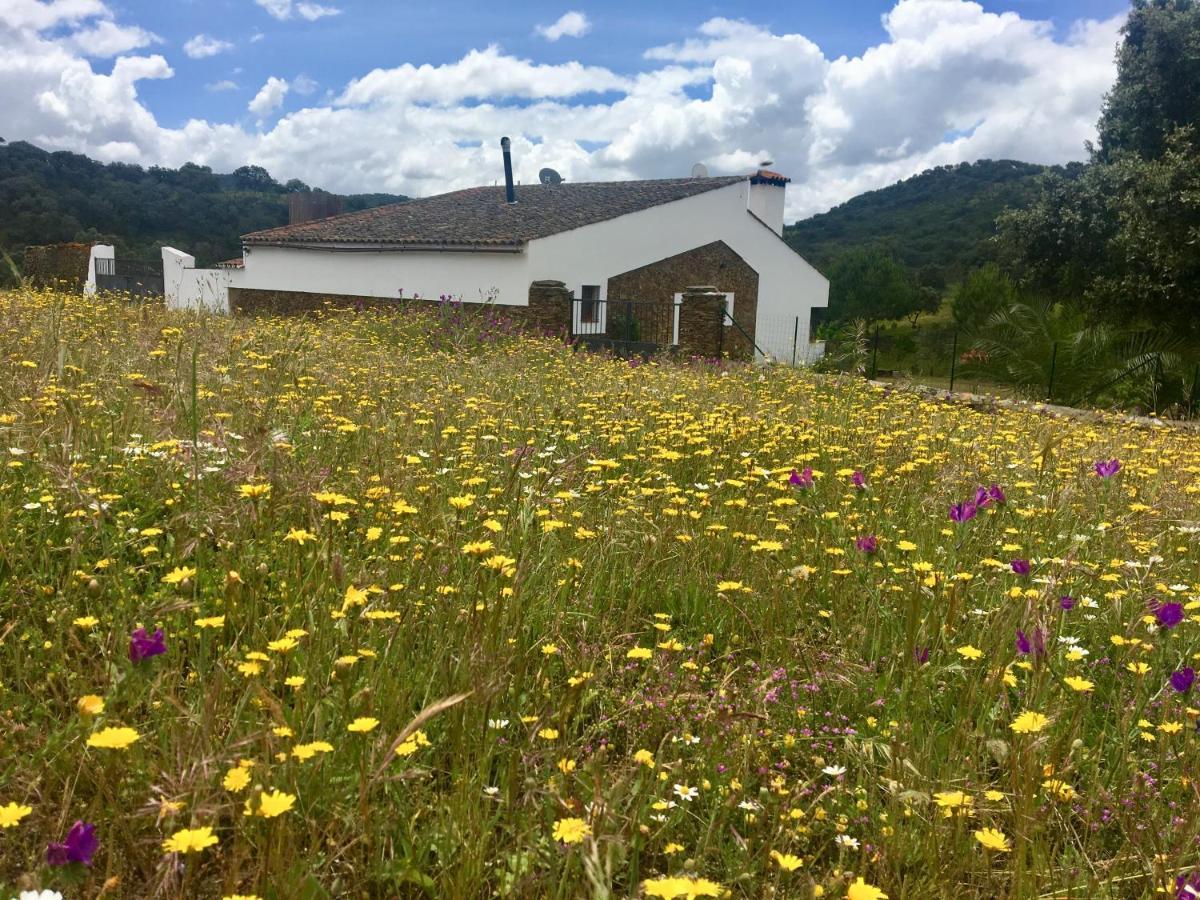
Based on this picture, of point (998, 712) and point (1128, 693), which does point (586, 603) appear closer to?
point (998, 712)

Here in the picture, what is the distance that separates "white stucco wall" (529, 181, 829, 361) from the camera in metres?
22.7

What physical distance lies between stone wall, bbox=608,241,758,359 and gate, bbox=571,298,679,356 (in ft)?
1.12

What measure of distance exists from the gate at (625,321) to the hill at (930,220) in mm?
30899

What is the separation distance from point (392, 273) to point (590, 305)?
6167 mm

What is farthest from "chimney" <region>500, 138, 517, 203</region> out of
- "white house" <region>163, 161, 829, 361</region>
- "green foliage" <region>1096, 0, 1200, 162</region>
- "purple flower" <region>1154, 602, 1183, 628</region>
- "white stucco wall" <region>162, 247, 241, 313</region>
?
"purple flower" <region>1154, 602, 1183, 628</region>

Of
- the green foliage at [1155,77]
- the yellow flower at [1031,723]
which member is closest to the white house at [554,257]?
the green foliage at [1155,77]

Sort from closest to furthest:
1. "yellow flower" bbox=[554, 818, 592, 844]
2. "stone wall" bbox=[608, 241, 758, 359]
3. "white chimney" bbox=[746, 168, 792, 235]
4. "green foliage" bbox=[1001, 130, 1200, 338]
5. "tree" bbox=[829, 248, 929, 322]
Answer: "yellow flower" bbox=[554, 818, 592, 844]
"green foliage" bbox=[1001, 130, 1200, 338]
"stone wall" bbox=[608, 241, 758, 359]
"white chimney" bbox=[746, 168, 792, 235]
"tree" bbox=[829, 248, 929, 322]

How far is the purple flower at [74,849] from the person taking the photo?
3.84 ft

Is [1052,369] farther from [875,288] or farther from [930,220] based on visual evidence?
[930,220]

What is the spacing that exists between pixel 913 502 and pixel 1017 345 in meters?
13.8

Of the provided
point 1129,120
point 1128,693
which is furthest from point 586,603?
point 1129,120

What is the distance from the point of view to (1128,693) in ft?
8.34

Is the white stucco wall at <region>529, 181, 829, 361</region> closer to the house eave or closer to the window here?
the window

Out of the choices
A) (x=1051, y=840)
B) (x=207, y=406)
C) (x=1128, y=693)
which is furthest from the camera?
(x=207, y=406)
